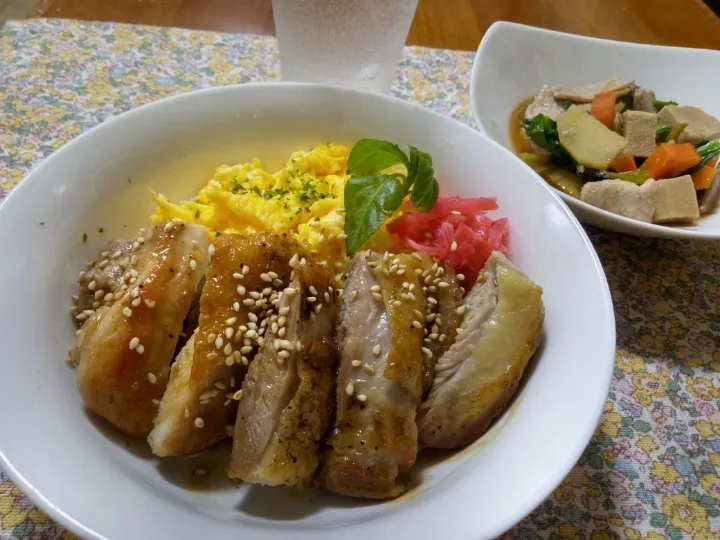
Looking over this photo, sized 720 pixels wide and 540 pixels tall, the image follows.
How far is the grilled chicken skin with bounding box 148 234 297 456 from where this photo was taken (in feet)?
4.96

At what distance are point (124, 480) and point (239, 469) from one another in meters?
0.28

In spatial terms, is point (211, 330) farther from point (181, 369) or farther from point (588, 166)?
point (588, 166)

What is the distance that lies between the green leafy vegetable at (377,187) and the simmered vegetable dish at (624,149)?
3.53ft

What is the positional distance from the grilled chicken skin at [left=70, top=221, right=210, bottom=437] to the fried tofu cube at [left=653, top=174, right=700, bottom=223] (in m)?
2.19

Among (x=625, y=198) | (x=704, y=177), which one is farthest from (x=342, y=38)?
(x=704, y=177)

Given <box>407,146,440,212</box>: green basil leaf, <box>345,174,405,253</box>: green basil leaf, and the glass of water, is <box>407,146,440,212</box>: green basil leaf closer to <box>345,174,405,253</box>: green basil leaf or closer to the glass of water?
<box>345,174,405,253</box>: green basil leaf

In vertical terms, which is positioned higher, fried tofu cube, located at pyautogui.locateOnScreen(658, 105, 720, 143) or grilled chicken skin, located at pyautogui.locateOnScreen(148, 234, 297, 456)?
grilled chicken skin, located at pyautogui.locateOnScreen(148, 234, 297, 456)

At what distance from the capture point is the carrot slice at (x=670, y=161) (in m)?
2.88

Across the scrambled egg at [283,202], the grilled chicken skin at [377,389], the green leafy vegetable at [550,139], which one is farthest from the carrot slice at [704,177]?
the grilled chicken skin at [377,389]

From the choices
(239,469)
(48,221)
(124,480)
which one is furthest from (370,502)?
(48,221)

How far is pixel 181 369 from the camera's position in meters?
1.59

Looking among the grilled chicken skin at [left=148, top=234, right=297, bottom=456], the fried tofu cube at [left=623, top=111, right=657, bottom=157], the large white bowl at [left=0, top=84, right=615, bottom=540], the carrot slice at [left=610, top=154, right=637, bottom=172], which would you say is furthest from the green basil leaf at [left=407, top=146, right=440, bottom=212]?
the fried tofu cube at [left=623, top=111, right=657, bottom=157]

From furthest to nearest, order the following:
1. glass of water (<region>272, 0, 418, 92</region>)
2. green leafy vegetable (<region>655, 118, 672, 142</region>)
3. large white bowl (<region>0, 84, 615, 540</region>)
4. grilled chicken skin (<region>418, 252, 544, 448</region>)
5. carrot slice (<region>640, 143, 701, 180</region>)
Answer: green leafy vegetable (<region>655, 118, 672, 142</region>) < carrot slice (<region>640, 143, 701, 180</region>) < glass of water (<region>272, 0, 418, 92</region>) < grilled chicken skin (<region>418, 252, 544, 448</region>) < large white bowl (<region>0, 84, 615, 540</region>)

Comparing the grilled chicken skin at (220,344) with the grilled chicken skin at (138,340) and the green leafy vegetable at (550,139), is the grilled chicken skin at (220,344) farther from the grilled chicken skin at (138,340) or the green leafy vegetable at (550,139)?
the green leafy vegetable at (550,139)
